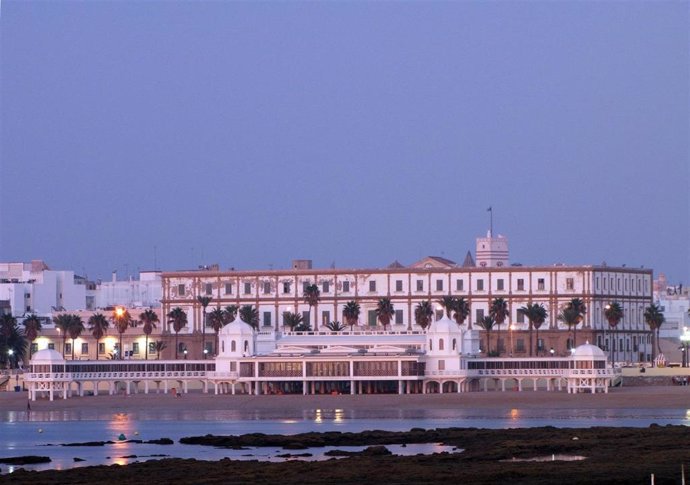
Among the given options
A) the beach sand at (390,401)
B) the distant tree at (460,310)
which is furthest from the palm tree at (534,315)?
the beach sand at (390,401)

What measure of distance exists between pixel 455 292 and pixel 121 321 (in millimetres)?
29001

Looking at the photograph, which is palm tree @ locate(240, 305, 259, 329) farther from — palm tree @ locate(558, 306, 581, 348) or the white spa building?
palm tree @ locate(558, 306, 581, 348)

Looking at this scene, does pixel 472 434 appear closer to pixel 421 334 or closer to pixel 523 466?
pixel 523 466

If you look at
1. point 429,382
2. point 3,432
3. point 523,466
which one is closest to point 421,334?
point 429,382

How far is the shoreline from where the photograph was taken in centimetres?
12962

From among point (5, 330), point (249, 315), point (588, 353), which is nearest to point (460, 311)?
point (249, 315)

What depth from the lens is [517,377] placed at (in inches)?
5822

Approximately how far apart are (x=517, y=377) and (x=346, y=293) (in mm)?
31846

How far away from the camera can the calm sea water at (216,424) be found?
83.4 m

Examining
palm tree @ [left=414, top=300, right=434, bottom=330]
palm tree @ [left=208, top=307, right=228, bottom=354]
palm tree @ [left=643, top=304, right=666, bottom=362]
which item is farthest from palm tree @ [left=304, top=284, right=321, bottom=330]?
Result: palm tree @ [left=643, top=304, right=666, bottom=362]

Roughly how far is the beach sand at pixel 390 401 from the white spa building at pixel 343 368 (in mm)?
3657

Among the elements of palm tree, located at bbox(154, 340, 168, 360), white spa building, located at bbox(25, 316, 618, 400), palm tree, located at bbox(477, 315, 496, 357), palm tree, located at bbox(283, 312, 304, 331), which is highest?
palm tree, located at bbox(283, 312, 304, 331)

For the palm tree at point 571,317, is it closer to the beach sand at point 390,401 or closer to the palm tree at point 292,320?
the beach sand at point 390,401

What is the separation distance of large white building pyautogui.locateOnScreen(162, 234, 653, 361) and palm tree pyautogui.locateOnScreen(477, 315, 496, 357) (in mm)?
1348
